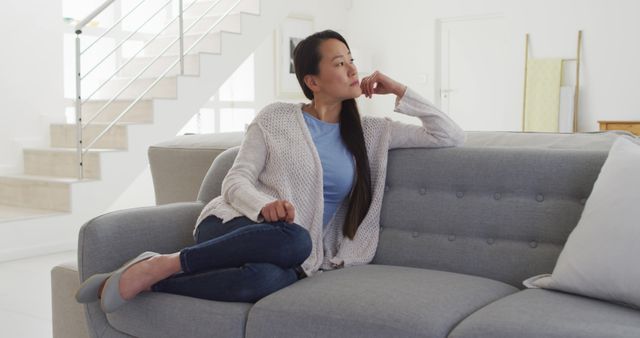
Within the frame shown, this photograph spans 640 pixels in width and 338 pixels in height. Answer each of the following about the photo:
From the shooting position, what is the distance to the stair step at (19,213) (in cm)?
519

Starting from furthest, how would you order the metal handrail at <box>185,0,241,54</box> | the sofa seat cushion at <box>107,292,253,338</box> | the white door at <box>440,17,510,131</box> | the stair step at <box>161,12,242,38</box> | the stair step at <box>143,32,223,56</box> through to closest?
the white door at <box>440,17,510,131</box> < the stair step at <box>161,12,242,38</box> < the stair step at <box>143,32,223,56</box> < the metal handrail at <box>185,0,241,54</box> < the sofa seat cushion at <box>107,292,253,338</box>

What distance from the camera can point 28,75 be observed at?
6488mm

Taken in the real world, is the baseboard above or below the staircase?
below

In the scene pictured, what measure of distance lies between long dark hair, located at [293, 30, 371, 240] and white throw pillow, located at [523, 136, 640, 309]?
0.67 meters

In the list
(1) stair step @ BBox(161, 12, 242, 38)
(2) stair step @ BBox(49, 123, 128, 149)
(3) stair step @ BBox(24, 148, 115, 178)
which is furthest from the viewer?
(1) stair step @ BBox(161, 12, 242, 38)

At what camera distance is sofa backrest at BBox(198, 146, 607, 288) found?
2.36m

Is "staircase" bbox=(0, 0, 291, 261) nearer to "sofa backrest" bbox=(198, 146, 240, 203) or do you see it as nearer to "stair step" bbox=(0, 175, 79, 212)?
"stair step" bbox=(0, 175, 79, 212)

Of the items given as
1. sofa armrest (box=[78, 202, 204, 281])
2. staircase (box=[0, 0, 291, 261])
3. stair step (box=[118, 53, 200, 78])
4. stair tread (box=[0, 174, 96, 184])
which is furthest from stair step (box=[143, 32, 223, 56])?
sofa armrest (box=[78, 202, 204, 281])

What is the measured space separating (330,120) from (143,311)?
0.90m

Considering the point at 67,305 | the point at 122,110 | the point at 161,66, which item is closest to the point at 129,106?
the point at 122,110

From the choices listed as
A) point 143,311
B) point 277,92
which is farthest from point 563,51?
point 143,311

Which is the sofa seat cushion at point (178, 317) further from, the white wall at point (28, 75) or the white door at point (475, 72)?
the white door at point (475, 72)

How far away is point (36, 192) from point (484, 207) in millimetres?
4096

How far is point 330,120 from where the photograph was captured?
109 inches
